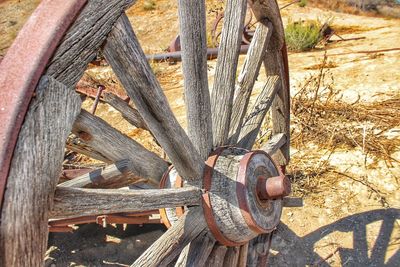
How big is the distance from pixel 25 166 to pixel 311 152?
3.21 m

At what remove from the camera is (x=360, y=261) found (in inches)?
110

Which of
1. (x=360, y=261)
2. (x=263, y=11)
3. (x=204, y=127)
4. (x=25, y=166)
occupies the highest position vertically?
(x=263, y=11)

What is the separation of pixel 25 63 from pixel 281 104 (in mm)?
2004

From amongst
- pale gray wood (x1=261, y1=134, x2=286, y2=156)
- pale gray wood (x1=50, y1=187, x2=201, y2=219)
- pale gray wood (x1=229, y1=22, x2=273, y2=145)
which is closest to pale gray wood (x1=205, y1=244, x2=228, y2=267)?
pale gray wood (x1=50, y1=187, x2=201, y2=219)

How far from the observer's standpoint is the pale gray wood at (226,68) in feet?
6.24

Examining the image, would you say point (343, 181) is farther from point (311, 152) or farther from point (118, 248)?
point (118, 248)

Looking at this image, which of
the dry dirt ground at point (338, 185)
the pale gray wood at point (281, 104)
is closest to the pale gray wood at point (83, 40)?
the pale gray wood at point (281, 104)

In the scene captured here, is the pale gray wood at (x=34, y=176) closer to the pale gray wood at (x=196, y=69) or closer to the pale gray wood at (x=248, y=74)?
the pale gray wood at (x=196, y=69)

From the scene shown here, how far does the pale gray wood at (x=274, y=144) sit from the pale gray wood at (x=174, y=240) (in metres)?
0.94

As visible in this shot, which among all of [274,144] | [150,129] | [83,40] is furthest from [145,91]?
[274,144]

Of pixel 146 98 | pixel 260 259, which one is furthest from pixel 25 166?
pixel 260 259

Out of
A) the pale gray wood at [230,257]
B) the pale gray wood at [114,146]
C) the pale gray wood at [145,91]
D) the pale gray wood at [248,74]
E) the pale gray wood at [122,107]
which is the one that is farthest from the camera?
the pale gray wood at [122,107]

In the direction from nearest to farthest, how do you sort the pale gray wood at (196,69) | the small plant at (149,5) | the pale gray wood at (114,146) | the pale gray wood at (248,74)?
the pale gray wood at (114,146)
the pale gray wood at (196,69)
the pale gray wood at (248,74)
the small plant at (149,5)

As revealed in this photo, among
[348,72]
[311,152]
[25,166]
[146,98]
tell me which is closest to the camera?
[25,166]
